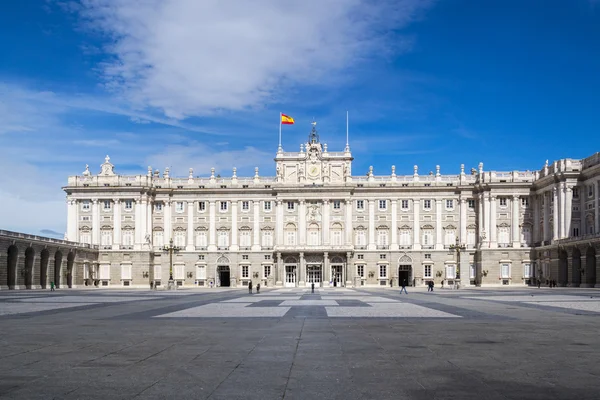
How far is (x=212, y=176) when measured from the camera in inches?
3824

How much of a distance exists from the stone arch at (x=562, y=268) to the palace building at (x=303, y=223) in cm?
930

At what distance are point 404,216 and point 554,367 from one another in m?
82.6

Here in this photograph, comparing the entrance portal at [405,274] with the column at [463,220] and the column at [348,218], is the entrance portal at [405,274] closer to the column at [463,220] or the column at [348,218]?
the column at [463,220]

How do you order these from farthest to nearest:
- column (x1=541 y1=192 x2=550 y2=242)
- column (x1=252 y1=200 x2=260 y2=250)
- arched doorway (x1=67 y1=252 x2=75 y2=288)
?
column (x1=252 y1=200 x2=260 y2=250) → column (x1=541 y1=192 x2=550 y2=242) → arched doorway (x1=67 y1=252 x2=75 y2=288)

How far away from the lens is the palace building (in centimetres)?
9238

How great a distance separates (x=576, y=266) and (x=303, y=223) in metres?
36.8

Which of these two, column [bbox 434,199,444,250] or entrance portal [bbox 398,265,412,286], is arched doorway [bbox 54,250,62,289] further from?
column [bbox 434,199,444,250]

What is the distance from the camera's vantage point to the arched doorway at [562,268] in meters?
80.7

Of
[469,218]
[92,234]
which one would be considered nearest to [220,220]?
[92,234]

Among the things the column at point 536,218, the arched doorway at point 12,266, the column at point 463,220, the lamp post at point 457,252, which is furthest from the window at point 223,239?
the column at point 536,218

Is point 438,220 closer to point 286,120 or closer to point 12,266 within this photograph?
point 286,120

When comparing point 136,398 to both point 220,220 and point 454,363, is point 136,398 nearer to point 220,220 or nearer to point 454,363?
point 454,363

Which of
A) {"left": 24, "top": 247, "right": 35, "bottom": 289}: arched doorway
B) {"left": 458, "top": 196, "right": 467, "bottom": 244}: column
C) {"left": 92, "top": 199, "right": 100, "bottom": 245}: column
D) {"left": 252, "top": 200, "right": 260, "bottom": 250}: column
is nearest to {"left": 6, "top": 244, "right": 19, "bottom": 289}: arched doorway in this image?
{"left": 24, "top": 247, "right": 35, "bottom": 289}: arched doorway

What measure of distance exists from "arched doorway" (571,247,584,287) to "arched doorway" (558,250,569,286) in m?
3.58
